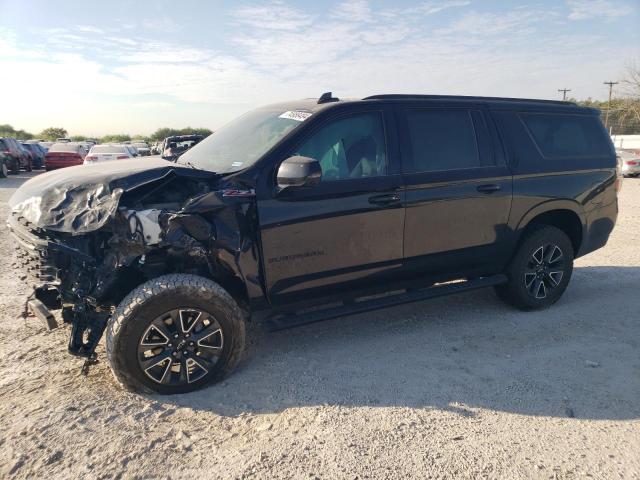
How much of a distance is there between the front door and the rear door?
19 centimetres

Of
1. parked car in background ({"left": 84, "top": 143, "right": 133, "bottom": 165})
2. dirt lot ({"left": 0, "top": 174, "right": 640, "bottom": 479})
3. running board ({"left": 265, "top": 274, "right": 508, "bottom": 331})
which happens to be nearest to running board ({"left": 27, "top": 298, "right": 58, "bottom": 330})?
dirt lot ({"left": 0, "top": 174, "right": 640, "bottom": 479})

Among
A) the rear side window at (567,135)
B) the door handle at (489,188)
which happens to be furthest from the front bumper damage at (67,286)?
the rear side window at (567,135)

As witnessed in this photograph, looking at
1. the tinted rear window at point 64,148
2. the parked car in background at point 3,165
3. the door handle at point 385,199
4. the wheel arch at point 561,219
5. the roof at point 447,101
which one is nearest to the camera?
the door handle at point 385,199

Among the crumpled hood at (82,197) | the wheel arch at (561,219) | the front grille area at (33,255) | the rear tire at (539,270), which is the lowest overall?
the rear tire at (539,270)

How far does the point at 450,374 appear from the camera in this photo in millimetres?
3646

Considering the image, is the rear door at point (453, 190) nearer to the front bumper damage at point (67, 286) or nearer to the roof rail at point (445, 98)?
the roof rail at point (445, 98)

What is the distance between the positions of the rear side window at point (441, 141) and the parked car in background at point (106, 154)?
12.1m

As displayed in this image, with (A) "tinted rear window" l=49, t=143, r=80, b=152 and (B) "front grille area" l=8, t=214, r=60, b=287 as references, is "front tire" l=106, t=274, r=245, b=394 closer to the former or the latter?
(B) "front grille area" l=8, t=214, r=60, b=287

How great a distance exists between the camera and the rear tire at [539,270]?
478 cm

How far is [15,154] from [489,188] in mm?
22534

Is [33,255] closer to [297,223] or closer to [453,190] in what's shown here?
[297,223]

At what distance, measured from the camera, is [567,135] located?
4961 millimetres

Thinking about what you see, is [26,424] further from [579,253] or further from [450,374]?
[579,253]

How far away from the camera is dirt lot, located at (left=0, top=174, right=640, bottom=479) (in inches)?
104
